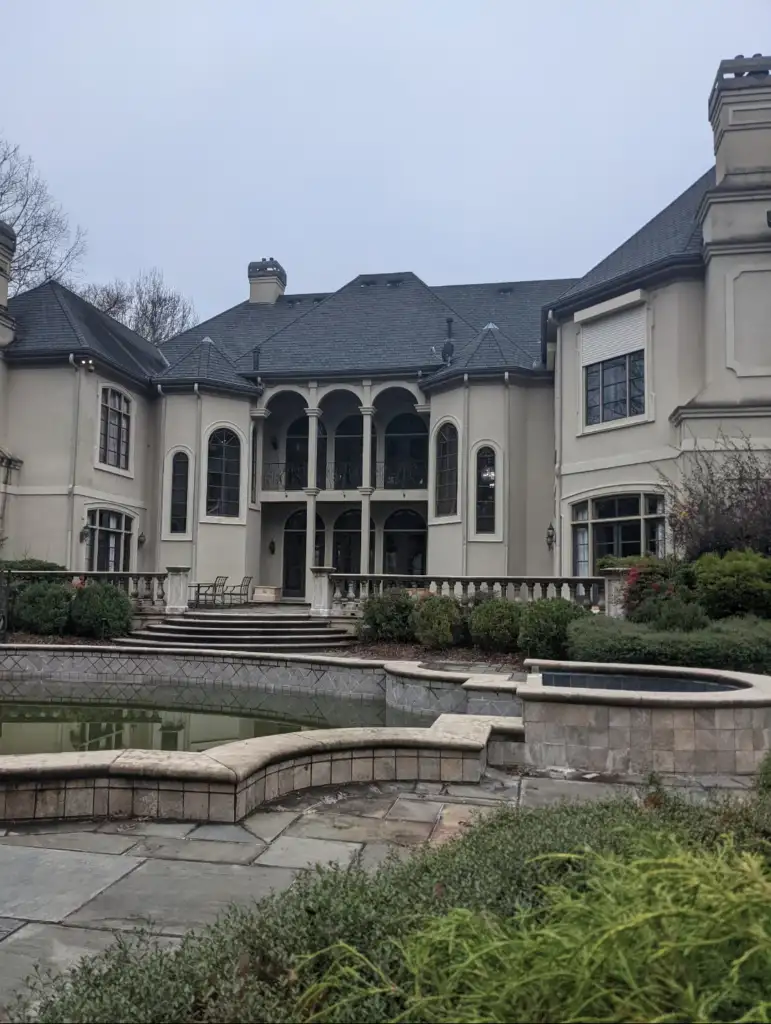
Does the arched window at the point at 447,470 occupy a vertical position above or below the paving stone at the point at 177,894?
above

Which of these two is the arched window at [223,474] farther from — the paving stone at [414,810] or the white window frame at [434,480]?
the paving stone at [414,810]

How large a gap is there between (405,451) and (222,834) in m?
23.3

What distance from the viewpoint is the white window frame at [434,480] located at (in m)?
22.6

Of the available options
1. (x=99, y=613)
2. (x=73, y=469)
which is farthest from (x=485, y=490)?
(x=73, y=469)

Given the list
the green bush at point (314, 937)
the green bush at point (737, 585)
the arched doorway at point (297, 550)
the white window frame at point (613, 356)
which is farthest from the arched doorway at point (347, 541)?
the green bush at point (314, 937)

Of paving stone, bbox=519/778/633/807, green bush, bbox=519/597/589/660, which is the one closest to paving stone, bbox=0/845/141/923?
paving stone, bbox=519/778/633/807

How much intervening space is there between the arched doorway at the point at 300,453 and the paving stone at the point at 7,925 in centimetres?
2424

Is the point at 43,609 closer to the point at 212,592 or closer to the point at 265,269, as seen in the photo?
the point at 212,592

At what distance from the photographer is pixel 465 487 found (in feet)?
74.0

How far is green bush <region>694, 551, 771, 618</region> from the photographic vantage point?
38.3 feet

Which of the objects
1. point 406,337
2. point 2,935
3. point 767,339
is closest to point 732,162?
point 767,339

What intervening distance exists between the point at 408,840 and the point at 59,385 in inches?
799

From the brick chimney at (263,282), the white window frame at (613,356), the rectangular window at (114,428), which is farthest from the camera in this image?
the brick chimney at (263,282)

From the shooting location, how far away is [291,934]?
253 centimetres
